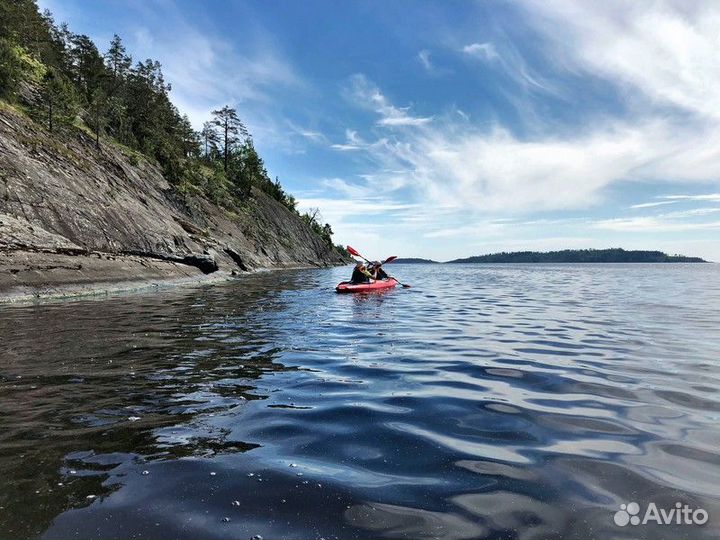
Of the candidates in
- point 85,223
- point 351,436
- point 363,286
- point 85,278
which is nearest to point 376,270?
point 363,286

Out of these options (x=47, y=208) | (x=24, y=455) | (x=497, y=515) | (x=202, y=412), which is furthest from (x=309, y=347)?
(x=47, y=208)

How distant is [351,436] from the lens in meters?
4.57

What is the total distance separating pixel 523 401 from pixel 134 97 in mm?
62033

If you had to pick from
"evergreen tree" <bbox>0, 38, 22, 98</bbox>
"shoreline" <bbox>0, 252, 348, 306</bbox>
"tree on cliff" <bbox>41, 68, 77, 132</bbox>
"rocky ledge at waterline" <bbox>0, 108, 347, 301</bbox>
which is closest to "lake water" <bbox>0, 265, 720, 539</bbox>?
"shoreline" <bbox>0, 252, 348, 306</bbox>

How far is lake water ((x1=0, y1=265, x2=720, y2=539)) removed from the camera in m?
3.08

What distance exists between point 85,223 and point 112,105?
2379 centimetres

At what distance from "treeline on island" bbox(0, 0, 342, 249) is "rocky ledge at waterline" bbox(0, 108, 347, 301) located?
2.69m

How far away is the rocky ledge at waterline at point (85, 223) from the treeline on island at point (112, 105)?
2.69m

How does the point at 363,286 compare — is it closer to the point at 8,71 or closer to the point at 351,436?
the point at 351,436

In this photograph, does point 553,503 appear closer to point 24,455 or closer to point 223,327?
point 24,455

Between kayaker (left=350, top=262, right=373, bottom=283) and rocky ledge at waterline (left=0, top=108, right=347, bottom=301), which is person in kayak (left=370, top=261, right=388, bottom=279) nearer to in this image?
kayaker (left=350, top=262, right=373, bottom=283)

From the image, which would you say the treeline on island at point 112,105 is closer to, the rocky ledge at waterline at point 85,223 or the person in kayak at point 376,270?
the rocky ledge at waterline at point 85,223

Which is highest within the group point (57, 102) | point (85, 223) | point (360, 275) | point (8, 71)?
point (8, 71)

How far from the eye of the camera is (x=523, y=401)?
18.9 ft
